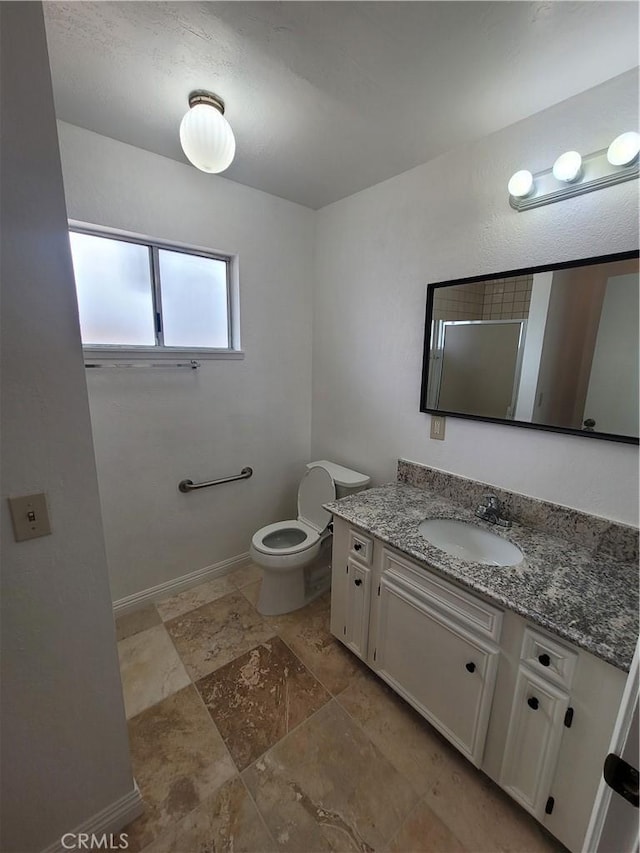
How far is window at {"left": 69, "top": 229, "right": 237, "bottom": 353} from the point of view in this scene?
5.82ft

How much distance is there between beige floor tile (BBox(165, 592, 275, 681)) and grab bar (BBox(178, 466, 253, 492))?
0.73 meters

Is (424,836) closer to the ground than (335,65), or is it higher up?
closer to the ground

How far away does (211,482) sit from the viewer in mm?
2219

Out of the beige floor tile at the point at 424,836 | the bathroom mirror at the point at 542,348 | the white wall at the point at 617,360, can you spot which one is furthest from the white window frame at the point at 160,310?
the beige floor tile at the point at 424,836

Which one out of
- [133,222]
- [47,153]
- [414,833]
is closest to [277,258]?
[133,222]

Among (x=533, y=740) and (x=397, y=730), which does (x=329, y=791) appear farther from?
(x=533, y=740)

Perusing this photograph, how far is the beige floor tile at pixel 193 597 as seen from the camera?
2084 mm

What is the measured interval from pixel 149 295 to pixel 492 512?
2.11 m

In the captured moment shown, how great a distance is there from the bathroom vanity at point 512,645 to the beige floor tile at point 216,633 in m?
0.66

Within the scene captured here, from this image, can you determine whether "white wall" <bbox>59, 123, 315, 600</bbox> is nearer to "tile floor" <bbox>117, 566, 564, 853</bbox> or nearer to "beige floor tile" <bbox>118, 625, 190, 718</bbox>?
"beige floor tile" <bbox>118, 625, 190, 718</bbox>

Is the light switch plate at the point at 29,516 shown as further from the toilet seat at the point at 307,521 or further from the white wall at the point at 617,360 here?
the white wall at the point at 617,360

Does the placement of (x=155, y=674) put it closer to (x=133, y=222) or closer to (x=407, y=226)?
(x=133, y=222)

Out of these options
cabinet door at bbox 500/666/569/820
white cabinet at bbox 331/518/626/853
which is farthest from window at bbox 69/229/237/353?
cabinet door at bbox 500/666/569/820

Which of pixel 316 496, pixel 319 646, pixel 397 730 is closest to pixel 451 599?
pixel 397 730
